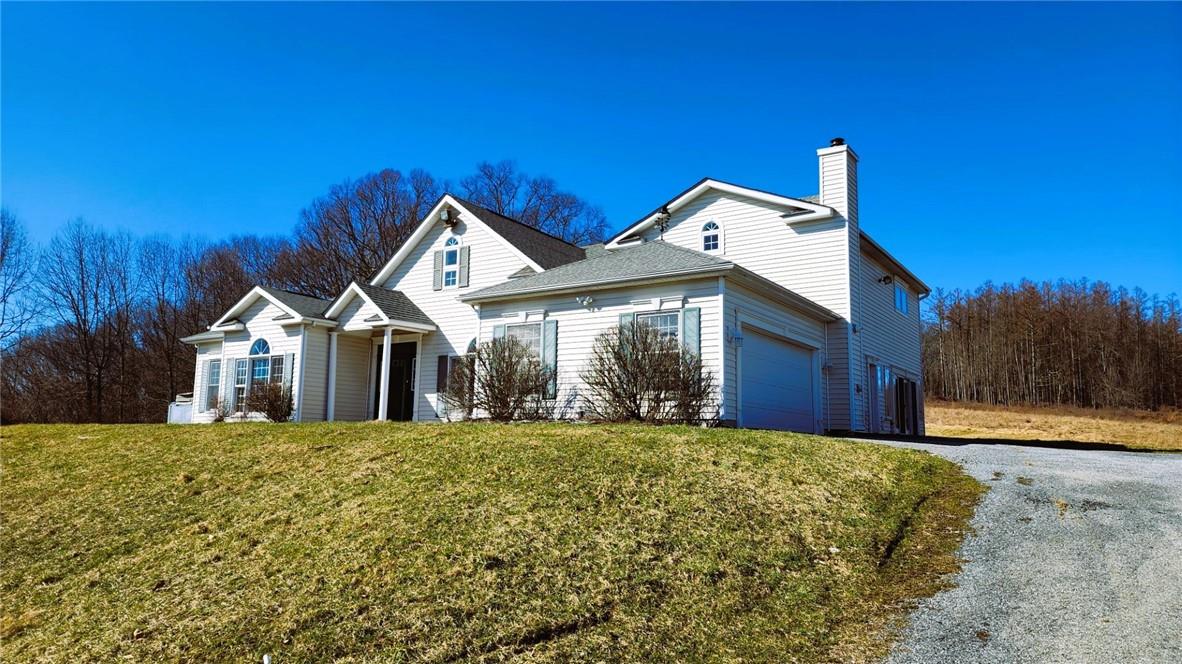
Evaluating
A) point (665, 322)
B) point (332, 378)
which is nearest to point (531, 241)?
point (332, 378)

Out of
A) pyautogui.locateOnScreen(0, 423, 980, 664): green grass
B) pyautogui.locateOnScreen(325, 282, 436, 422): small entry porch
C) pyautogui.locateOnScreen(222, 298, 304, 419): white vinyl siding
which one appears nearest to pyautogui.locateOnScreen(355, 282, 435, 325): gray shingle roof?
pyautogui.locateOnScreen(325, 282, 436, 422): small entry porch

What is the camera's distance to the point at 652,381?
496 inches

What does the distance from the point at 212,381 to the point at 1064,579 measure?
22421 mm

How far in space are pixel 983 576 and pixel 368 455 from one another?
23.0ft

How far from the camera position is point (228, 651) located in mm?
5117

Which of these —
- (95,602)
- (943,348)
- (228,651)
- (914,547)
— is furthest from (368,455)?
(943,348)

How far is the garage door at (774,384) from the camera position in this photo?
45.6ft

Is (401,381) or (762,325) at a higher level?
(762,325)

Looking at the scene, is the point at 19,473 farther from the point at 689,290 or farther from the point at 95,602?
the point at 689,290

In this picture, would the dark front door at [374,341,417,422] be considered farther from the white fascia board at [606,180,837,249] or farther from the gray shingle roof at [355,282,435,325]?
the white fascia board at [606,180,837,249]

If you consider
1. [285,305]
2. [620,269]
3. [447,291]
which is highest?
[447,291]

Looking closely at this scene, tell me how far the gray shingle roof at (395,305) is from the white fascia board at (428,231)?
0.73 metres

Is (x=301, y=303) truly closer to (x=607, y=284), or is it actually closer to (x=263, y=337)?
(x=263, y=337)

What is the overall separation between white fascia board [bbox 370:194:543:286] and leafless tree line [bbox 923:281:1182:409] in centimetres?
3863
